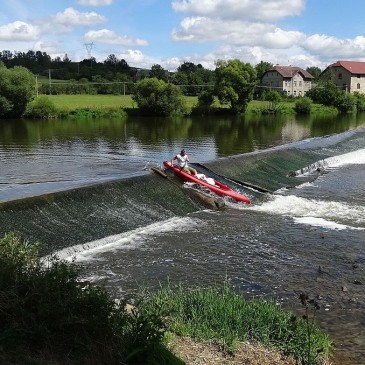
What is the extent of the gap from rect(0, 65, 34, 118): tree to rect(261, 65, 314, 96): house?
73694 mm

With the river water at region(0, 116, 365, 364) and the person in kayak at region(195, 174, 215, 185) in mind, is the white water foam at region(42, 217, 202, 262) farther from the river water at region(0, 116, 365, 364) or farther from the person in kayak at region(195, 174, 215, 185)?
the person in kayak at region(195, 174, 215, 185)

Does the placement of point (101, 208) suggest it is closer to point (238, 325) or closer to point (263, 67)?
point (238, 325)

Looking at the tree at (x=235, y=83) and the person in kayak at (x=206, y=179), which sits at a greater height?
the tree at (x=235, y=83)

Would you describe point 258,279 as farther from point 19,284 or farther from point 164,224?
point 19,284

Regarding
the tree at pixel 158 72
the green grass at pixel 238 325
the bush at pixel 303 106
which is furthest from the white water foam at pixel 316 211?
the tree at pixel 158 72

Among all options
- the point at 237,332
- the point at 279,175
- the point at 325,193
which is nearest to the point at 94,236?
the point at 237,332

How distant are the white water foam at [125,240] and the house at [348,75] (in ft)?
383

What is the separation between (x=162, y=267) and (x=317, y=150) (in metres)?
27.4

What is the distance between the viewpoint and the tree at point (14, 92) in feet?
203

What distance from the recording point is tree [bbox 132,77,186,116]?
75.8 meters

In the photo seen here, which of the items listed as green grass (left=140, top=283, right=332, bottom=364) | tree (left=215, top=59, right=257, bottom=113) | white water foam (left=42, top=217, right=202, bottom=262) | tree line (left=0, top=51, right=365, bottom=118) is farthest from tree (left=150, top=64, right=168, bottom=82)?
green grass (left=140, top=283, right=332, bottom=364)

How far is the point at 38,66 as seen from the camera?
157375mm

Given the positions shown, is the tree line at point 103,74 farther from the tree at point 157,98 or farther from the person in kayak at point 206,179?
the person in kayak at point 206,179

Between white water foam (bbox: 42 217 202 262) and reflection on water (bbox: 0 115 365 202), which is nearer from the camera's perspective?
white water foam (bbox: 42 217 202 262)
